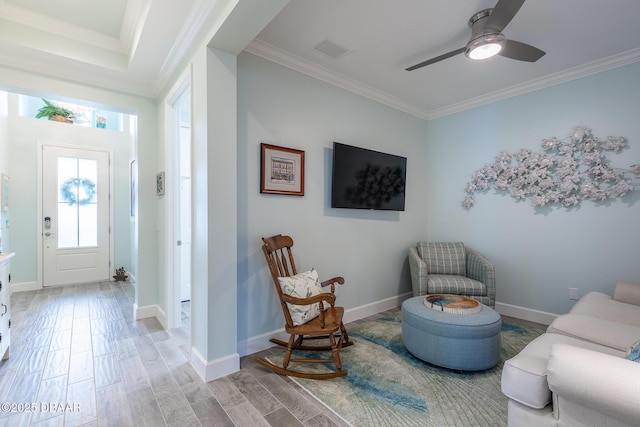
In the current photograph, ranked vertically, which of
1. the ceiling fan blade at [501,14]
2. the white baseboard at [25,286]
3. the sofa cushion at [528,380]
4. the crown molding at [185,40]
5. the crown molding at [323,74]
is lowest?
the white baseboard at [25,286]

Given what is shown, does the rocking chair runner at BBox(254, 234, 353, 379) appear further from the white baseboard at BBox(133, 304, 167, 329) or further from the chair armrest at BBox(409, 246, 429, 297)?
the white baseboard at BBox(133, 304, 167, 329)

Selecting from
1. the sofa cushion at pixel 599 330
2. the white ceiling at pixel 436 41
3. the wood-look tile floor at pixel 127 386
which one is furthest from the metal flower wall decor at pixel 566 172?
the wood-look tile floor at pixel 127 386

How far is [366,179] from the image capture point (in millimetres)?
3328

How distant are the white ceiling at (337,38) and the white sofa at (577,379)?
7.26 feet

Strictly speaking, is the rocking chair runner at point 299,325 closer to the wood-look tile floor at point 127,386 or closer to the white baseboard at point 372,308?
the wood-look tile floor at point 127,386

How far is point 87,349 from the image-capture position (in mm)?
2541

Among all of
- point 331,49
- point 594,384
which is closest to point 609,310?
point 594,384

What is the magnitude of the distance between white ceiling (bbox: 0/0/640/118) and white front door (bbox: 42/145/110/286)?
2.72 meters

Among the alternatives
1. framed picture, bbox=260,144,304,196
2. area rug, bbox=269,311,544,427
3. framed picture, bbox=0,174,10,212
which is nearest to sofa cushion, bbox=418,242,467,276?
area rug, bbox=269,311,544,427

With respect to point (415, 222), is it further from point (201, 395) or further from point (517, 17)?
point (201, 395)

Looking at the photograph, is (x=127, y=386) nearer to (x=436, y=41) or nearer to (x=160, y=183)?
(x=160, y=183)

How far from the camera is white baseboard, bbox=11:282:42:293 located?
4313 millimetres

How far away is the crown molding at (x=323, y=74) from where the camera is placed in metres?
2.56

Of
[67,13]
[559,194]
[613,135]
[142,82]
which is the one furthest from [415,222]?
[67,13]
